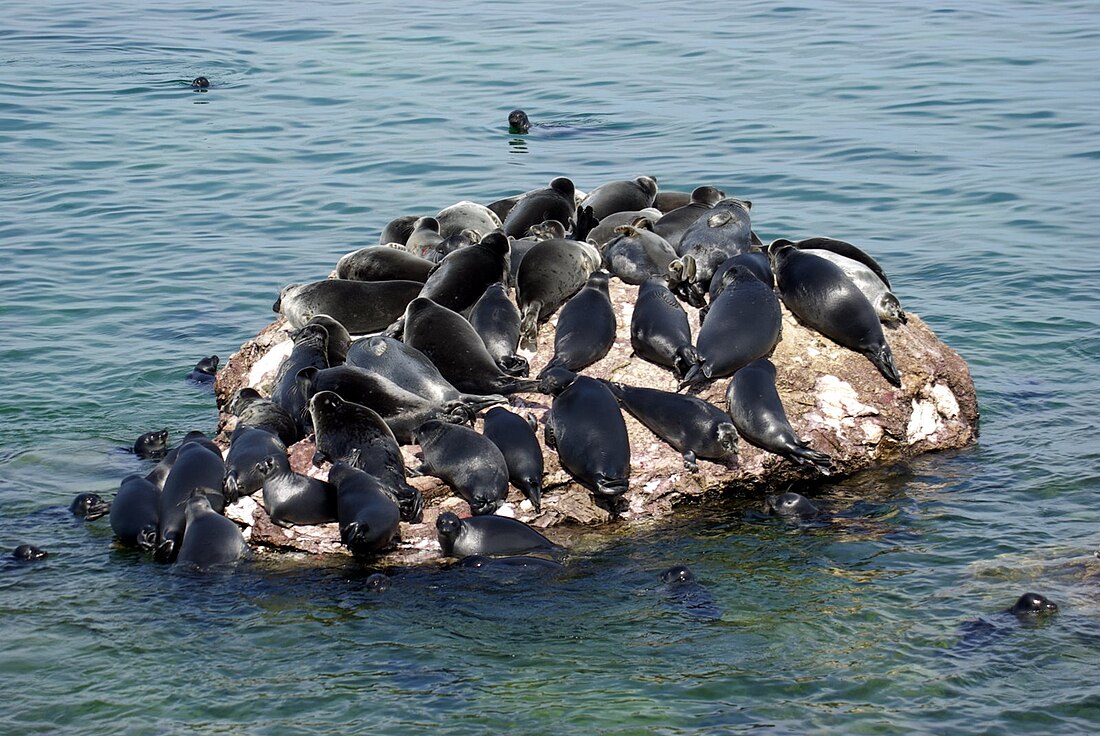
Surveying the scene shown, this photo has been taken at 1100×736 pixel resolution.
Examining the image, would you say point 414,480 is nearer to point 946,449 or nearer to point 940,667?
point 940,667

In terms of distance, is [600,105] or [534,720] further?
[600,105]

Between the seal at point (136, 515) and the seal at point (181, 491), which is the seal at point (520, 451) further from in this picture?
the seal at point (136, 515)

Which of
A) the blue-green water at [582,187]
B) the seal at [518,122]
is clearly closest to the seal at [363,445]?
the blue-green water at [582,187]

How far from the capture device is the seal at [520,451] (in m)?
6.89

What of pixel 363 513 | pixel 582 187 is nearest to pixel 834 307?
pixel 363 513

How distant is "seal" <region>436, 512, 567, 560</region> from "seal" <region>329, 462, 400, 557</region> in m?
0.26

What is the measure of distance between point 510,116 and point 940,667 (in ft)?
43.9

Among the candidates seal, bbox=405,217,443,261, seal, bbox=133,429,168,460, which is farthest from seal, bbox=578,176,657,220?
seal, bbox=133,429,168,460

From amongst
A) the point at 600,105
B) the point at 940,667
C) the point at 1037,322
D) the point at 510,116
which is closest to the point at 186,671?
the point at 940,667

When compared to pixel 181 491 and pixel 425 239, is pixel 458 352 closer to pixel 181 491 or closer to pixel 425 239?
pixel 181 491

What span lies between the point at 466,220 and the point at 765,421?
3405mm

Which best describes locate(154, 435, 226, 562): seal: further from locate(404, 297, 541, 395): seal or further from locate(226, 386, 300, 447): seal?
locate(404, 297, 541, 395): seal

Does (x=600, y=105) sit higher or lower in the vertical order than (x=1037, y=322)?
higher

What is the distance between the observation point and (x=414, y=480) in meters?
6.98
